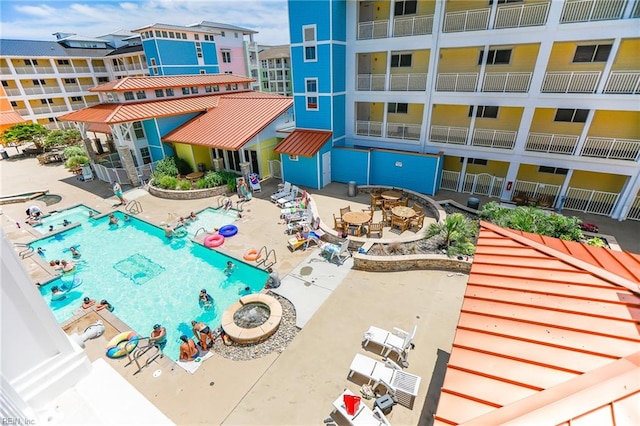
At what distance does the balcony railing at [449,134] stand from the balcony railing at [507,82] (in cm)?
254

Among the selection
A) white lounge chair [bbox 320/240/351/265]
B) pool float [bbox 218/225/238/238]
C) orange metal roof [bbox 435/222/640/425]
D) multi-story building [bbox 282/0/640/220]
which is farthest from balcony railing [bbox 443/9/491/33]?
pool float [bbox 218/225/238/238]

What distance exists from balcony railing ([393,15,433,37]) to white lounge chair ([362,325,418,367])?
55.2 ft

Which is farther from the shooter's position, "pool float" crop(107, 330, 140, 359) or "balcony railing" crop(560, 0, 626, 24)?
"balcony railing" crop(560, 0, 626, 24)

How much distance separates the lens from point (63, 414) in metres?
2.68

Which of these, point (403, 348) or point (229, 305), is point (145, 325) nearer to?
point (229, 305)

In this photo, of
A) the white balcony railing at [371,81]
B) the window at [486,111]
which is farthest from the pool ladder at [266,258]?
the window at [486,111]

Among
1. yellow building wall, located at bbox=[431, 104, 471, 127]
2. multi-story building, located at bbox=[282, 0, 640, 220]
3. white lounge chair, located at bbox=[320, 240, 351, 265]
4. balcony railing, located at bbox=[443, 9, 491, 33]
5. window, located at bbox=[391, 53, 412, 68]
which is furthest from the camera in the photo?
window, located at bbox=[391, 53, 412, 68]

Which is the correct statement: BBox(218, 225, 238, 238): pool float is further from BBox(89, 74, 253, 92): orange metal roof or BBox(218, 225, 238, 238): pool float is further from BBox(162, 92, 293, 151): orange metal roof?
BBox(89, 74, 253, 92): orange metal roof

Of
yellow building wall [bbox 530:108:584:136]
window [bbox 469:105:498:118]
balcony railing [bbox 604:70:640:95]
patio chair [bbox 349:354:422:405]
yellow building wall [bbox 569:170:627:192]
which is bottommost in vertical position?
patio chair [bbox 349:354:422:405]

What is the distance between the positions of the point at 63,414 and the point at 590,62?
22297 mm

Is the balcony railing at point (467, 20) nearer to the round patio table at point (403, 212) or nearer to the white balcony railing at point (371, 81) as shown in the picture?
the white balcony railing at point (371, 81)

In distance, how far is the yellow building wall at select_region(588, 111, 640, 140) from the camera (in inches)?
573

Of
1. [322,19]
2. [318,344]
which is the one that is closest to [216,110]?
[322,19]

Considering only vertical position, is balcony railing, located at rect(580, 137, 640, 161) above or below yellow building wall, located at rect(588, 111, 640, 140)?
below
